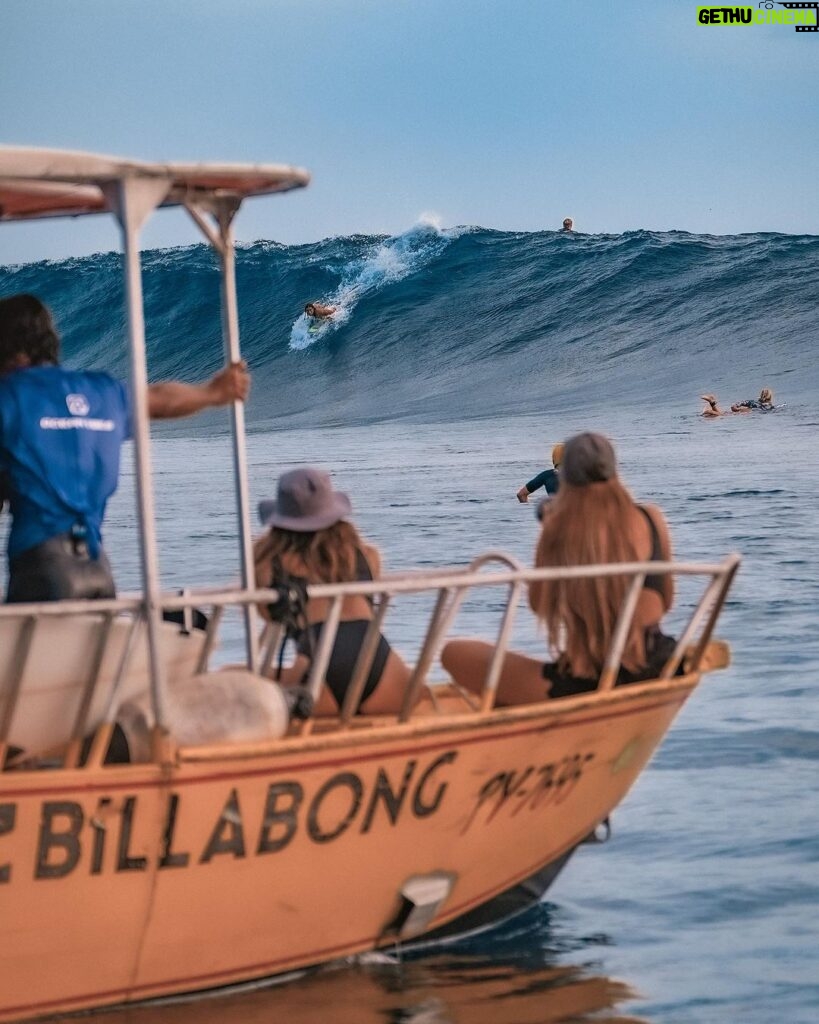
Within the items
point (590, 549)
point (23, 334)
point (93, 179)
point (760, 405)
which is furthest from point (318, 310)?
point (93, 179)

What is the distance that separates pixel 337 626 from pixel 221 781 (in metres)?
0.66

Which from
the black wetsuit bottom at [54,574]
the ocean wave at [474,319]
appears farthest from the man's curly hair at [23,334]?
the ocean wave at [474,319]

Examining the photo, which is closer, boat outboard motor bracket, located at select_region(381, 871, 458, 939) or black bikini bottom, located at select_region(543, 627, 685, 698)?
boat outboard motor bracket, located at select_region(381, 871, 458, 939)

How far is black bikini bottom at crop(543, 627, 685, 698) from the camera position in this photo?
6.14 metres

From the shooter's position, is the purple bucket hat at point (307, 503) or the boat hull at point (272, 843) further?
the purple bucket hat at point (307, 503)

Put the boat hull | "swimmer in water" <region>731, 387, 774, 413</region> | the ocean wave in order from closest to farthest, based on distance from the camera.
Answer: the boat hull → "swimmer in water" <region>731, 387, 774, 413</region> → the ocean wave

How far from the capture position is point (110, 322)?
55.6 m

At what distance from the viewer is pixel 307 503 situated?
5.89m

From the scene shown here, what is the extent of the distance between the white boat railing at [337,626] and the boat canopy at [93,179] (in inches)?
41.9

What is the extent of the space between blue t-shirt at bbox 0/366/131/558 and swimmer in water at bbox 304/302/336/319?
44896mm

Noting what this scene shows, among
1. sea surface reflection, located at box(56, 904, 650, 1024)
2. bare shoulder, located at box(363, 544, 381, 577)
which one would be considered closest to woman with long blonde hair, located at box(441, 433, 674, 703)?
bare shoulder, located at box(363, 544, 381, 577)

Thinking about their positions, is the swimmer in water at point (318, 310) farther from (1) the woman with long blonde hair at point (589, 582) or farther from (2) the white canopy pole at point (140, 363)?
(2) the white canopy pole at point (140, 363)

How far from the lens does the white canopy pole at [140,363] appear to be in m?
4.94

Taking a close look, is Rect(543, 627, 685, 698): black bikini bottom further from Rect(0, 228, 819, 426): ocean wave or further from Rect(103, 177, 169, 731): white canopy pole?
Rect(0, 228, 819, 426): ocean wave
